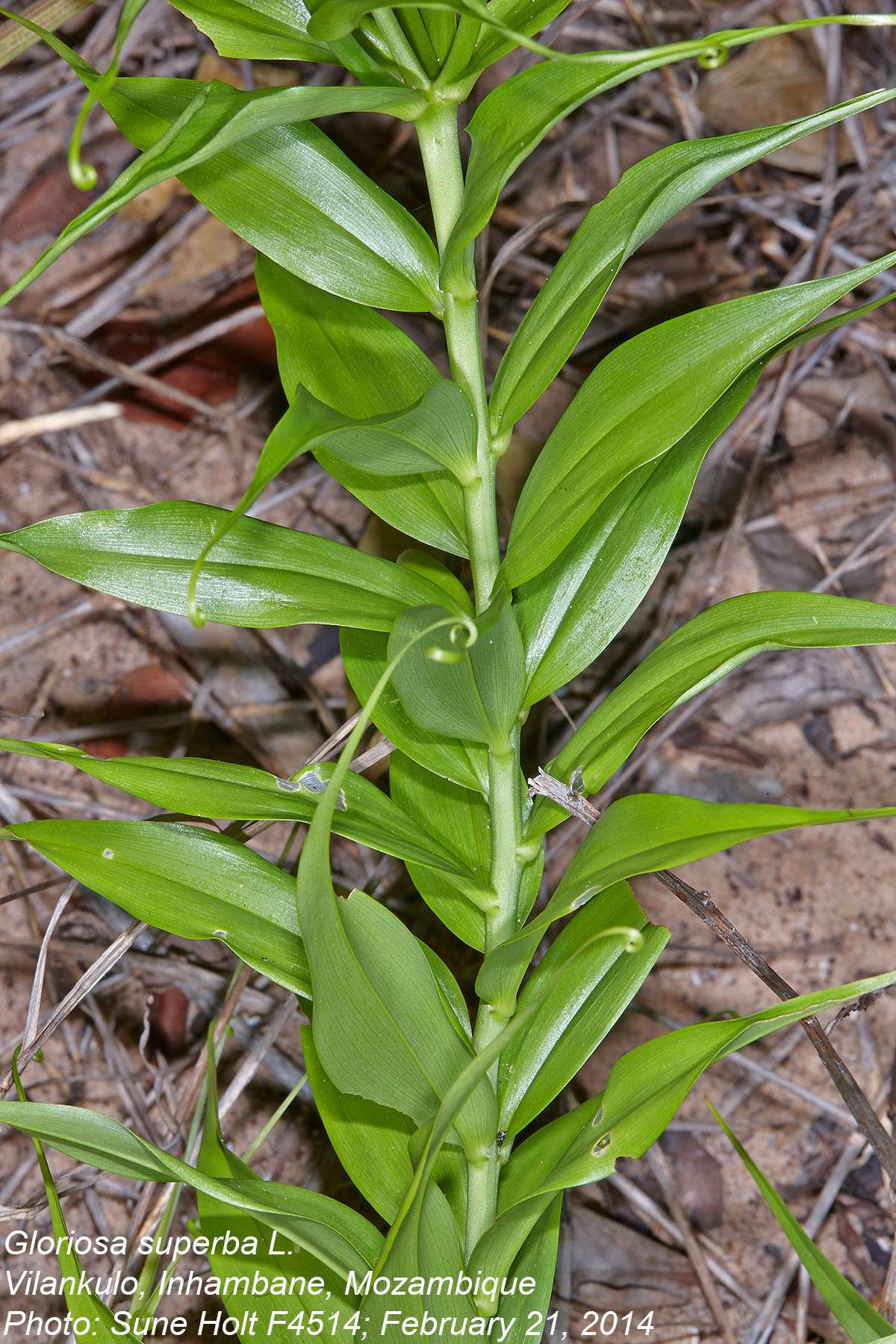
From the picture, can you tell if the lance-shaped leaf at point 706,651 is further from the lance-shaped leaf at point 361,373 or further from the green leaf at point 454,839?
the lance-shaped leaf at point 361,373

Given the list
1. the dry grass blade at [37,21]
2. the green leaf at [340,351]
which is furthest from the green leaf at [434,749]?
the dry grass blade at [37,21]

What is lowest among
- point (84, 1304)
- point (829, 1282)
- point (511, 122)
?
point (84, 1304)

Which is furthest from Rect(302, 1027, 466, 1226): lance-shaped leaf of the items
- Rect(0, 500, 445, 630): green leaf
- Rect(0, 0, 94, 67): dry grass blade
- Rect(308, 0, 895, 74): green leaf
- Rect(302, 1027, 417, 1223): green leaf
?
Rect(0, 0, 94, 67): dry grass blade

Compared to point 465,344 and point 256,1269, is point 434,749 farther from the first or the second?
point 256,1269

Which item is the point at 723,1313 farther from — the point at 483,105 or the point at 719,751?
the point at 483,105

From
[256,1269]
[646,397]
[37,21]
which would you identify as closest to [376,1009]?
[256,1269]

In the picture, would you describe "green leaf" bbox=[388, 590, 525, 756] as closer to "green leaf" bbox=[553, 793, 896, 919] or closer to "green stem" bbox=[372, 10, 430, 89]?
"green leaf" bbox=[553, 793, 896, 919]
